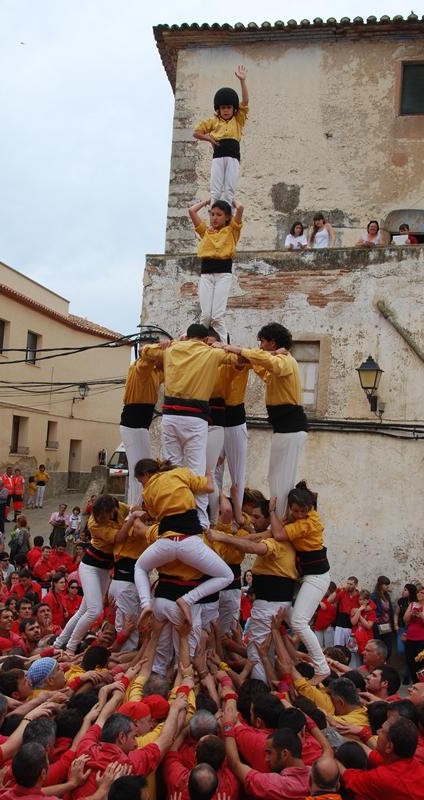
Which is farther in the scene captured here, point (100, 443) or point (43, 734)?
point (100, 443)

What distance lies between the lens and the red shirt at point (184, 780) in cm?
504

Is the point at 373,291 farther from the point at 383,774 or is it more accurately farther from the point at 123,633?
the point at 383,774

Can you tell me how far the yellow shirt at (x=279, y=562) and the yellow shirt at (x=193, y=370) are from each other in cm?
148

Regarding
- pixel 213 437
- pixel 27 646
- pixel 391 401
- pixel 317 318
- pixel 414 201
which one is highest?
pixel 414 201

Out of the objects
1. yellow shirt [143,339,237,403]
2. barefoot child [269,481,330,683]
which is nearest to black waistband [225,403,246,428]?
yellow shirt [143,339,237,403]

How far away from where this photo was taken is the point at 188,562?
7.00 m

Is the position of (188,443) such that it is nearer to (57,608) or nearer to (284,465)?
(284,465)

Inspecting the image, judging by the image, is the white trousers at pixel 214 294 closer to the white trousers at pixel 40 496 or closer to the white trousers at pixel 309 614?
the white trousers at pixel 309 614

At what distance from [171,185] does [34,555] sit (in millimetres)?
8744

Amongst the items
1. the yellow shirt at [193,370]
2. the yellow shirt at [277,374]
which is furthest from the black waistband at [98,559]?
the yellow shirt at [277,374]

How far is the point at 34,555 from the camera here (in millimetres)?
14039

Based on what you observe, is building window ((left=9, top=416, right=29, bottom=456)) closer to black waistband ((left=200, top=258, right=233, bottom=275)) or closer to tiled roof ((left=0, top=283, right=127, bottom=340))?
tiled roof ((left=0, top=283, right=127, bottom=340))

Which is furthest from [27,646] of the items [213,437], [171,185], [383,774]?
[171,185]

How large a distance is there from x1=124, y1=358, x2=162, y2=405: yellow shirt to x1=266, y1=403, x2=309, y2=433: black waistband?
1342 mm
